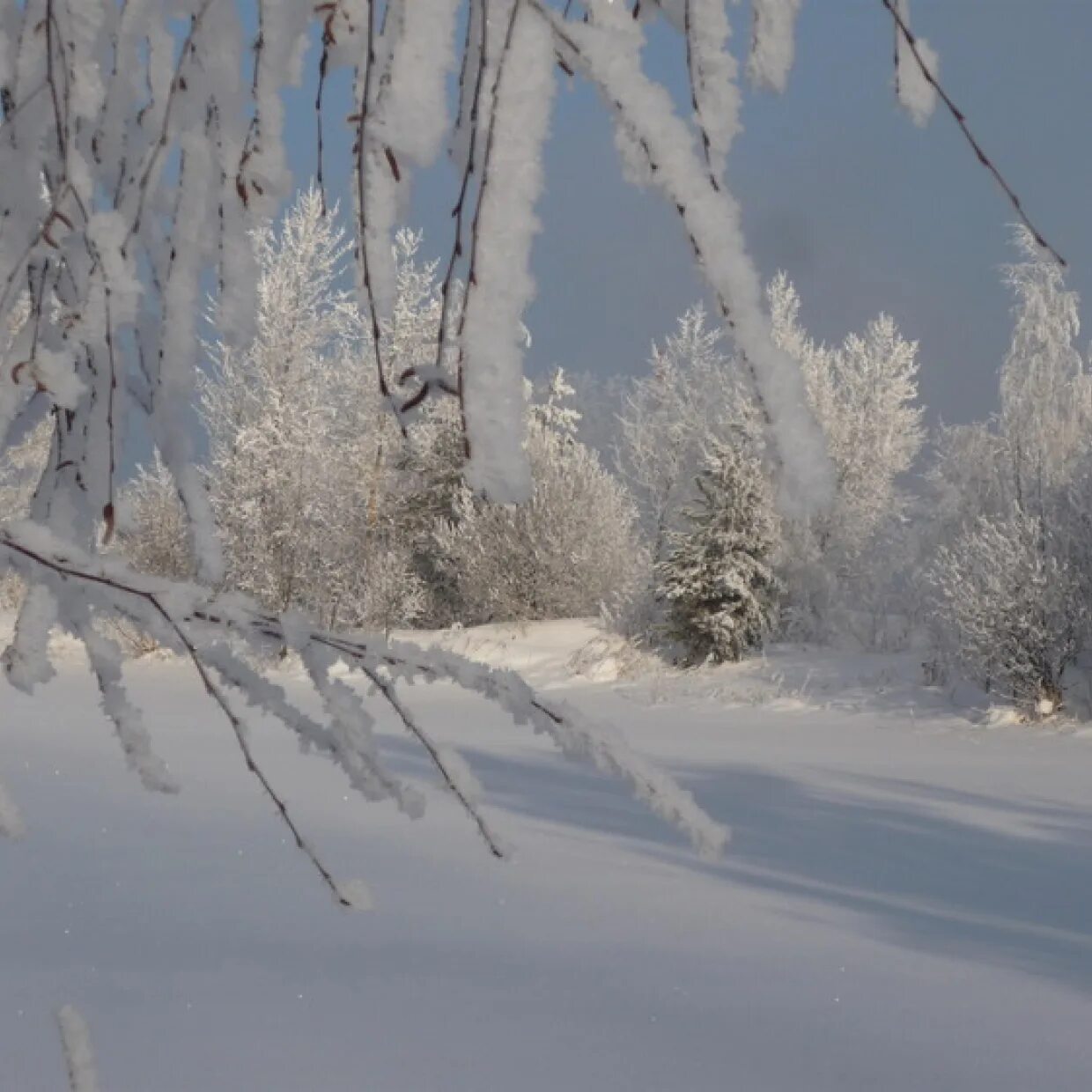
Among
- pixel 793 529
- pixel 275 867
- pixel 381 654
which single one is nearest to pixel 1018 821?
pixel 275 867

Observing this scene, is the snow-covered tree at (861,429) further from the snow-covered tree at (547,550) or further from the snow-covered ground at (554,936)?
the snow-covered ground at (554,936)

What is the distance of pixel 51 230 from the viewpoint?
30.2 inches

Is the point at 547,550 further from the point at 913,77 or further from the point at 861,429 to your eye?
the point at 913,77

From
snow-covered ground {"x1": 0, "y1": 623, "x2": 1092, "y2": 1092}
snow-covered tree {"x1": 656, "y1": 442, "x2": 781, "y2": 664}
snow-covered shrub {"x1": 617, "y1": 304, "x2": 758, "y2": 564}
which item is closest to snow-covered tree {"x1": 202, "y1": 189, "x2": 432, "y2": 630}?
snow-covered tree {"x1": 656, "y1": 442, "x2": 781, "y2": 664}

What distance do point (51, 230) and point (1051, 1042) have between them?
2.73 meters

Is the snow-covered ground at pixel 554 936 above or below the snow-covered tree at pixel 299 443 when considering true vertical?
below

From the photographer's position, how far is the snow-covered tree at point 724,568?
11906 mm

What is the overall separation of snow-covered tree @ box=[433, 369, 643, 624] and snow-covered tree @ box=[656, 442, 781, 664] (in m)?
2.09

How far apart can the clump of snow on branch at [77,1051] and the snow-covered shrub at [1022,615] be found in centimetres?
837

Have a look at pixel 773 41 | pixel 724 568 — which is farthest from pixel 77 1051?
pixel 724 568

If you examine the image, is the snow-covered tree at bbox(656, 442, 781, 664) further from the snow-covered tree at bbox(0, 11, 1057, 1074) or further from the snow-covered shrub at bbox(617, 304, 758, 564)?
the snow-covered tree at bbox(0, 11, 1057, 1074)

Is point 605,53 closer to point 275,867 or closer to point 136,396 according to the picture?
point 136,396

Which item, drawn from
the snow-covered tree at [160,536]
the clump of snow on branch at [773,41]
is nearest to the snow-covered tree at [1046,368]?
the snow-covered tree at [160,536]

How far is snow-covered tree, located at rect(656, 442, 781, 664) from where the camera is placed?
11.9 m
